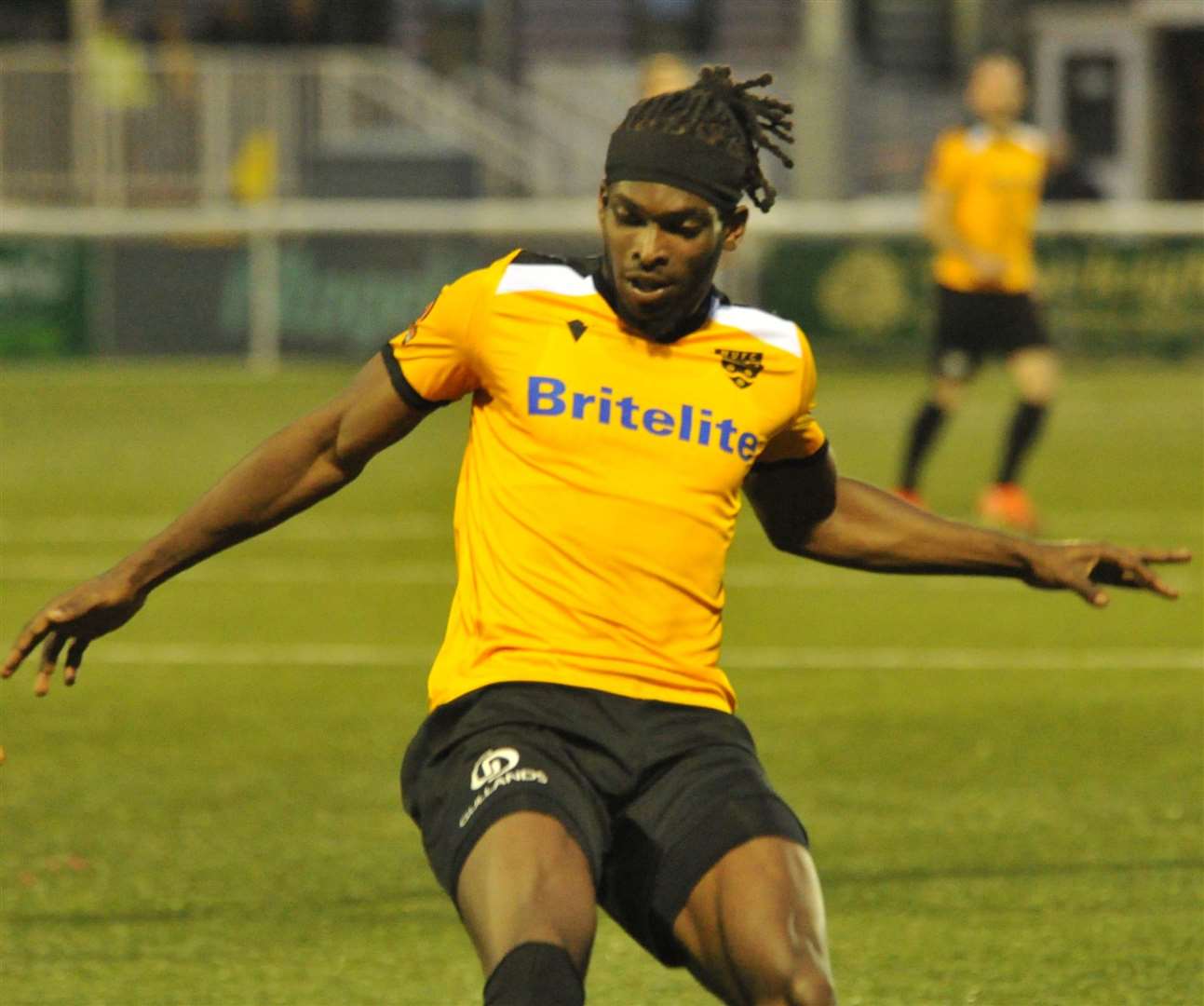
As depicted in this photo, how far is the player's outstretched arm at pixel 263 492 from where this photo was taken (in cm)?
493

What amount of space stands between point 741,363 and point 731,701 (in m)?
0.59

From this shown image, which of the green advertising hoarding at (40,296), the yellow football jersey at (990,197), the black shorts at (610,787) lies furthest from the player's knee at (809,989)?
the green advertising hoarding at (40,296)

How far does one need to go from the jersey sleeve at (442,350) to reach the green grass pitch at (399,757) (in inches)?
70.5

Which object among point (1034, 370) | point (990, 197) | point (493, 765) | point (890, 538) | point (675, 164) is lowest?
point (1034, 370)

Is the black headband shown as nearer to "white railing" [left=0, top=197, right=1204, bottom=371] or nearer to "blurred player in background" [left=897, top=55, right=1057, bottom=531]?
"blurred player in background" [left=897, top=55, right=1057, bottom=531]

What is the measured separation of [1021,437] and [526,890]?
11.2 meters

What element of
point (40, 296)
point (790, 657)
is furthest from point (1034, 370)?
point (40, 296)

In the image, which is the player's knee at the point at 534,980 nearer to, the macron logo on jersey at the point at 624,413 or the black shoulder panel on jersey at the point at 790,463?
the macron logo on jersey at the point at 624,413

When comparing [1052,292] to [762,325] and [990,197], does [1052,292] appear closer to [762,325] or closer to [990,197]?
[990,197]

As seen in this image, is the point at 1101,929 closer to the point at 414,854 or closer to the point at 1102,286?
the point at 414,854

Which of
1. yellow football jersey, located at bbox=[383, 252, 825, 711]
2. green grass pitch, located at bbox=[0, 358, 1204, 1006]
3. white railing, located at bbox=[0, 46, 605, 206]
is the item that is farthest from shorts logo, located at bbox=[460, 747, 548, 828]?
white railing, located at bbox=[0, 46, 605, 206]

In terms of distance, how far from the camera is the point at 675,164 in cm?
472

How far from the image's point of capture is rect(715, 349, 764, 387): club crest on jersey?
4.86 meters

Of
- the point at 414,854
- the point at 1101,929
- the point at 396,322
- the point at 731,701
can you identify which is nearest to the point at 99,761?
the point at 414,854
